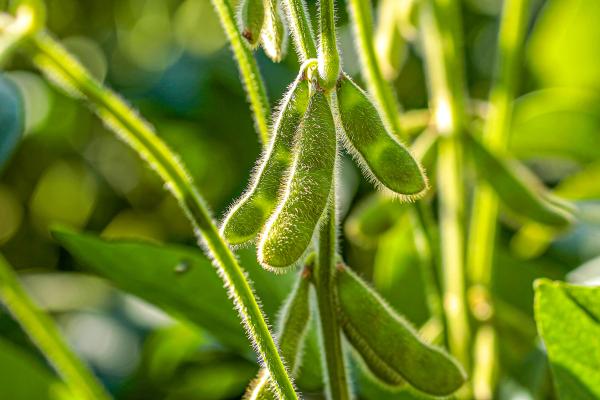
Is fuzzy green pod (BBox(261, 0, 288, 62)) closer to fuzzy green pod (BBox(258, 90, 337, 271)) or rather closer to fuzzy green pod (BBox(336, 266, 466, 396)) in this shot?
fuzzy green pod (BBox(258, 90, 337, 271))

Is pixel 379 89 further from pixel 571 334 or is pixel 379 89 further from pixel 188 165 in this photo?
pixel 188 165

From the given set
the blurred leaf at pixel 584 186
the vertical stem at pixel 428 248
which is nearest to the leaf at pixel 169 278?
the vertical stem at pixel 428 248

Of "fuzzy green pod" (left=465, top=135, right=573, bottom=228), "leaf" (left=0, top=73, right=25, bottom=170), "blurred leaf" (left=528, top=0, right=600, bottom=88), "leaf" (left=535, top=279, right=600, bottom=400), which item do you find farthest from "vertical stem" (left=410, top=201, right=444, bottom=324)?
"blurred leaf" (left=528, top=0, right=600, bottom=88)

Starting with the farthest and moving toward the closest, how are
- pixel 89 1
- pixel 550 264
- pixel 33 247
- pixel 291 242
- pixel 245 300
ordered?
1. pixel 89 1
2. pixel 33 247
3. pixel 550 264
4. pixel 245 300
5. pixel 291 242

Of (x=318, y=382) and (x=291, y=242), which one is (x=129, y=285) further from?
(x=291, y=242)

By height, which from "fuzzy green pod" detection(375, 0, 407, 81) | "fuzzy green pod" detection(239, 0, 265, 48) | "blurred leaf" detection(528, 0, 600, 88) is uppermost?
"blurred leaf" detection(528, 0, 600, 88)

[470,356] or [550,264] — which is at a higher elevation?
[550,264]

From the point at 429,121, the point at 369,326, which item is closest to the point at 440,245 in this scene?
the point at 429,121

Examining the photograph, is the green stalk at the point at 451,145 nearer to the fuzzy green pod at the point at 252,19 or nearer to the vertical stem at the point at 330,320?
the vertical stem at the point at 330,320
